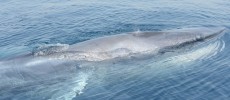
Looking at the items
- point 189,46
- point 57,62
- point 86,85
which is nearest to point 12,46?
point 57,62

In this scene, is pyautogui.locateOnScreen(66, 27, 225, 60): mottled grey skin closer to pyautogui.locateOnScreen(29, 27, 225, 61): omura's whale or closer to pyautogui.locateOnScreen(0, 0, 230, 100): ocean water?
pyautogui.locateOnScreen(29, 27, 225, 61): omura's whale

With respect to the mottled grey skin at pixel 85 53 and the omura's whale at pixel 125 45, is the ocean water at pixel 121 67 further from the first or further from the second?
the omura's whale at pixel 125 45

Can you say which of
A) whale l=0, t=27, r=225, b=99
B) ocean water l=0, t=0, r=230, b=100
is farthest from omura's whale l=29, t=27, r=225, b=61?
ocean water l=0, t=0, r=230, b=100

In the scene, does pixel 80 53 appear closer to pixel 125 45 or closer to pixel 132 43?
pixel 125 45

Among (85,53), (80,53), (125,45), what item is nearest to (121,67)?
(125,45)

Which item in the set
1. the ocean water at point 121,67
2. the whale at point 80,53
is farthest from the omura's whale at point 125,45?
the ocean water at point 121,67

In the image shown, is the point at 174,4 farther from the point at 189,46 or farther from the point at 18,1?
the point at 18,1

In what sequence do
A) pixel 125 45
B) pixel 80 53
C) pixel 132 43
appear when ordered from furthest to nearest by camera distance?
pixel 132 43 < pixel 125 45 < pixel 80 53
